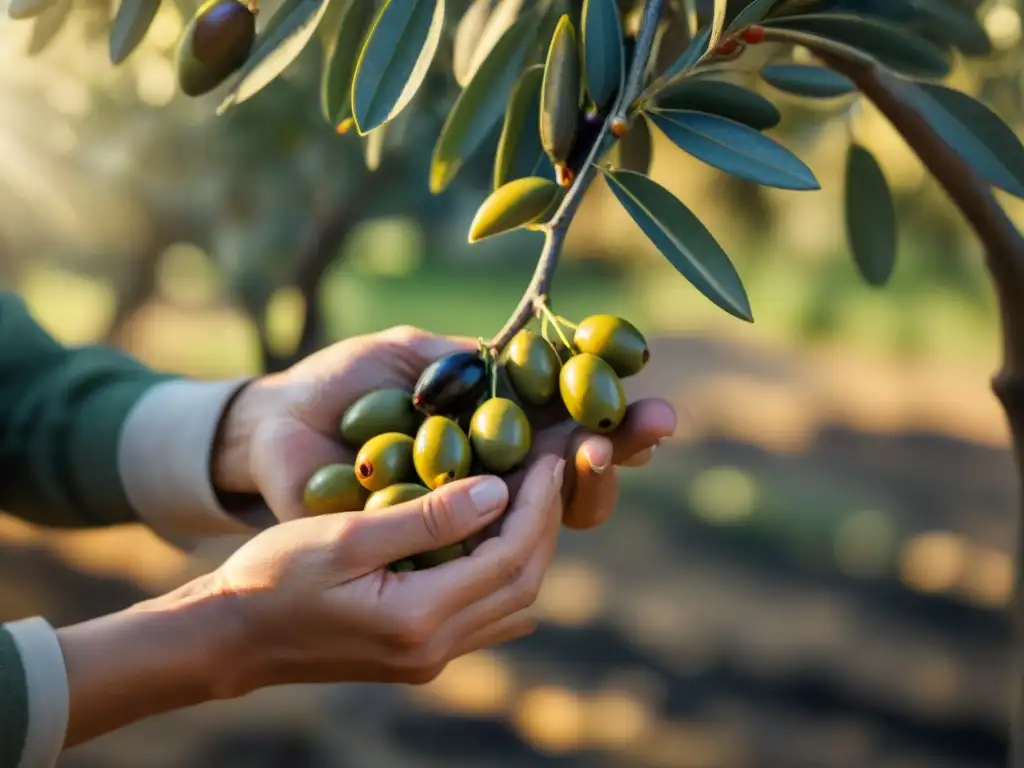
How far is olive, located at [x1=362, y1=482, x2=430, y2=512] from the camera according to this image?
0.93 m

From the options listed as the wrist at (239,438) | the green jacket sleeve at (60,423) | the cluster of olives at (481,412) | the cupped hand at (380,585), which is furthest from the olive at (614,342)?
the green jacket sleeve at (60,423)

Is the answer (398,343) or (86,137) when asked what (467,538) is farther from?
(86,137)

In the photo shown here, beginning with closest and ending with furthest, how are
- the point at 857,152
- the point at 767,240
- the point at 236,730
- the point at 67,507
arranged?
1. the point at 857,152
2. the point at 67,507
3. the point at 236,730
4. the point at 767,240

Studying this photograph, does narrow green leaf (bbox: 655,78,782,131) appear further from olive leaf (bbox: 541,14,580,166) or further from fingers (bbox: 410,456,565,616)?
fingers (bbox: 410,456,565,616)

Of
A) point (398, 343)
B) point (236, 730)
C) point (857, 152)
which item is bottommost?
point (236, 730)

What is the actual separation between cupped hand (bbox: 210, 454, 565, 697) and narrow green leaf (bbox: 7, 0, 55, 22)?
53 cm

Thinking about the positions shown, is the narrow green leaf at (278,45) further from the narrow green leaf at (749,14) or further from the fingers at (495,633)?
the fingers at (495,633)

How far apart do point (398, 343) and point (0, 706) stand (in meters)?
0.55

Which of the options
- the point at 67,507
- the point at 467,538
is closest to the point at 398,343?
the point at 467,538

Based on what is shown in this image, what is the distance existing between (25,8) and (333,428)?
1.68ft

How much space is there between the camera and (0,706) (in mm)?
882

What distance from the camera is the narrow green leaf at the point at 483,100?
0.95 meters

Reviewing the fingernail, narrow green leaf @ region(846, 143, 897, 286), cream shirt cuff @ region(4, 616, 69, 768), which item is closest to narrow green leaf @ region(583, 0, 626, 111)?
the fingernail

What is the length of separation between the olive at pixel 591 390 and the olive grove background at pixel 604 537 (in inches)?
14.7
